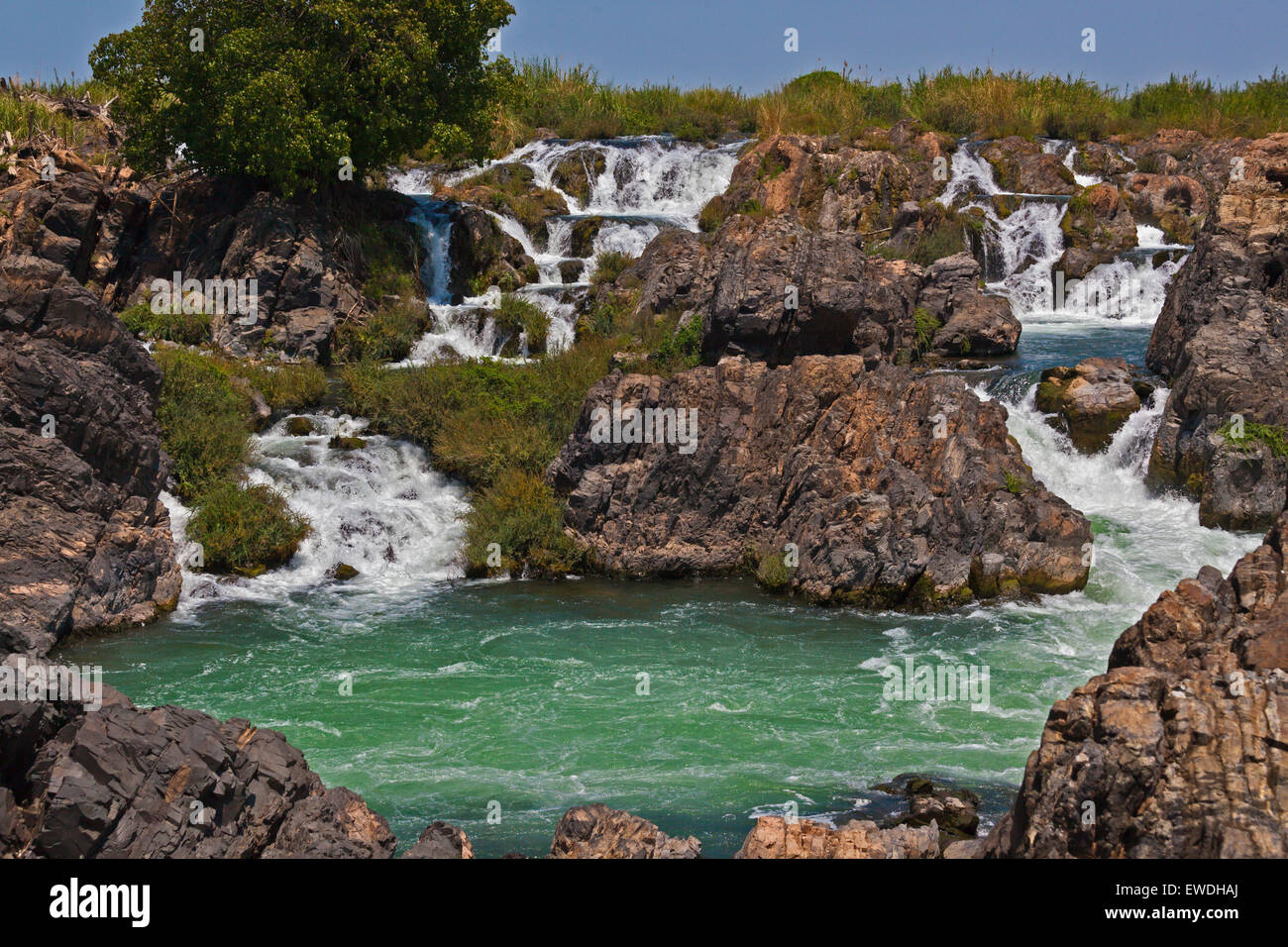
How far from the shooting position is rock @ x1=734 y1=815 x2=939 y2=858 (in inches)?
334

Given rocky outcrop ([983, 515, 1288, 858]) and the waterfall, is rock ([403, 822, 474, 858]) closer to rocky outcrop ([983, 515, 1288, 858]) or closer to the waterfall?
rocky outcrop ([983, 515, 1288, 858])

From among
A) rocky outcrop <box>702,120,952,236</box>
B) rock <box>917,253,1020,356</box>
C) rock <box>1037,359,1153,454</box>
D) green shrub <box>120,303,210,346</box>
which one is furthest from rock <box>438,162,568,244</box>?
rock <box>1037,359,1153,454</box>

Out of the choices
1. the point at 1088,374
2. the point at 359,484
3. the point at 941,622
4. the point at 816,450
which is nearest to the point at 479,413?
the point at 359,484

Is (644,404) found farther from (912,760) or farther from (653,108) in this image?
(653,108)

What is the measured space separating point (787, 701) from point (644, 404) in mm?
7220

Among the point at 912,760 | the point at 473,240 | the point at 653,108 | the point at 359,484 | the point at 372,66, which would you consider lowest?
the point at 912,760

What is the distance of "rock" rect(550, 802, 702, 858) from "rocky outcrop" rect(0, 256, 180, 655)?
9.33m

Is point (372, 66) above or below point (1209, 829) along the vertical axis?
above

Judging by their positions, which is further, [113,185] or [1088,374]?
[113,185]

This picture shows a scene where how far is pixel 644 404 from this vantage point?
20.3 meters

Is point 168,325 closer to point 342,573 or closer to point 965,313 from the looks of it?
point 342,573

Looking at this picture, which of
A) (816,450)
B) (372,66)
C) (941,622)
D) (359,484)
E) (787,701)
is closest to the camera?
(787,701)

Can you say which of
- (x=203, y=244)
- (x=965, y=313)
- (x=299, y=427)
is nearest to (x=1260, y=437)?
(x=965, y=313)

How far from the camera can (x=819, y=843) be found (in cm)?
855
